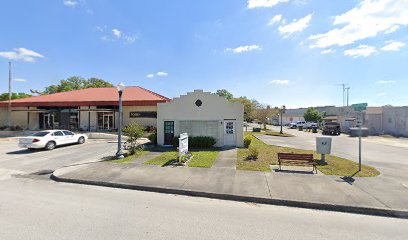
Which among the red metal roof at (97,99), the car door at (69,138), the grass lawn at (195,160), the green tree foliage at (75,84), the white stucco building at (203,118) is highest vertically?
the green tree foliage at (75,84)

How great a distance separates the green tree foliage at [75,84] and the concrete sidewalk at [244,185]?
52205mm

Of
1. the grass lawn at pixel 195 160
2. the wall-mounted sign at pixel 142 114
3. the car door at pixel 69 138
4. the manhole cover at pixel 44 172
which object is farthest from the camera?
the wall-mounted sign at pixel 142 114

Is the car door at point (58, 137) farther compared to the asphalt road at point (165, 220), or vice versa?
the car door at point (58, 137)

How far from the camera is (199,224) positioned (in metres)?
4.84

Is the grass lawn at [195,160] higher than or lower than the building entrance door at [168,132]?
lower

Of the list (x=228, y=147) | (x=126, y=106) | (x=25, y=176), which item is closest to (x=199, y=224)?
(x=25, y=176)

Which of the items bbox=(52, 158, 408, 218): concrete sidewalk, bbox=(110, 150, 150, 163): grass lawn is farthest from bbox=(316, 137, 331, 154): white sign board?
bbox=(110, 150, 150, 163): grass lawn

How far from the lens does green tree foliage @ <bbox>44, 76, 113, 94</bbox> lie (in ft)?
183

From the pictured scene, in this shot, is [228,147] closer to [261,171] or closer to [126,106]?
[261,171]

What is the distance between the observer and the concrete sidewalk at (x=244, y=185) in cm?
602

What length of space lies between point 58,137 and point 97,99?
12306 mm

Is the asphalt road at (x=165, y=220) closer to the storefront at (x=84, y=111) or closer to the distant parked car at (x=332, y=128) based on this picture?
the storefront at (x=84, y=111)

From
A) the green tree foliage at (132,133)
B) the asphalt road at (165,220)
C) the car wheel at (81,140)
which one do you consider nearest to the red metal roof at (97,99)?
the car wheel at (81,140)

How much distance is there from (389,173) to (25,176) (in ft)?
53.6
